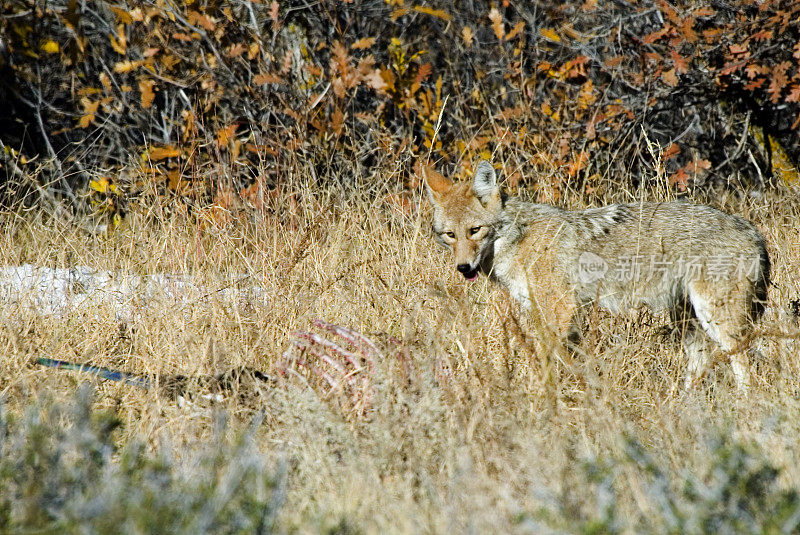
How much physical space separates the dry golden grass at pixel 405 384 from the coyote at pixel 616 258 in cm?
19

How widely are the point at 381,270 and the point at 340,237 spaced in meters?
0.54

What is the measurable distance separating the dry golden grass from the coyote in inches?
7.5

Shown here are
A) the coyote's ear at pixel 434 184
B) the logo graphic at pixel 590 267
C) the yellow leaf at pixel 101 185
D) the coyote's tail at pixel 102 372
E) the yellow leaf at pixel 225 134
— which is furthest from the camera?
the yellow leaf at pixel 101 185

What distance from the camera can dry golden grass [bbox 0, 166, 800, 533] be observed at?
2924 millimetres

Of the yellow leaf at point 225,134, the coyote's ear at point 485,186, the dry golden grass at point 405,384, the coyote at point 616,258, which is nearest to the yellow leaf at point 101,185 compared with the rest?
the yellow leaf at point 225,134

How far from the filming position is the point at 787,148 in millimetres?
8523

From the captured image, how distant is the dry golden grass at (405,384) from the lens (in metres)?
2.92

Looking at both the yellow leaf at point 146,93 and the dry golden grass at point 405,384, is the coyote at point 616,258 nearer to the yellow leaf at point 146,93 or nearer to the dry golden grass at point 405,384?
the dry golden grass at point 405,384

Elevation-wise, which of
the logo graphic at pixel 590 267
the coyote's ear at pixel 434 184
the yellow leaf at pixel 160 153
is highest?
the coyote's ear at pixel 434 184

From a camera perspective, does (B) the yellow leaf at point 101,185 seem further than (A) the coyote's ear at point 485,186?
Yes

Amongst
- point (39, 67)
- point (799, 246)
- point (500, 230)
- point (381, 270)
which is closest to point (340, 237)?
point (381, 270)

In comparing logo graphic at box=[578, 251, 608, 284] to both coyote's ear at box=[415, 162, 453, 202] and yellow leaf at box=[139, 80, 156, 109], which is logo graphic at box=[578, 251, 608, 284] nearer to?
coyote's ear at box=[415, 162, 453, 202]

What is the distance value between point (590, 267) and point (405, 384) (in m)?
1.78

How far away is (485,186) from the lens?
522cm
